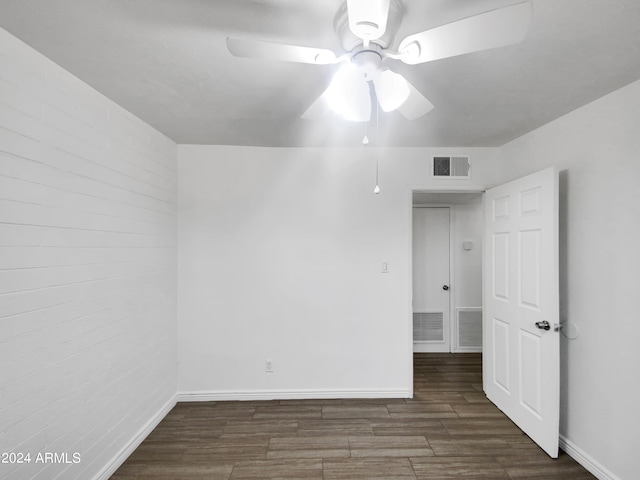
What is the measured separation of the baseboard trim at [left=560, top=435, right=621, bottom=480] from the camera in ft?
6.31

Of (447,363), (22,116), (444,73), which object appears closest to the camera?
(22,116)

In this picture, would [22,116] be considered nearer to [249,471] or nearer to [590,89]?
[249,471]

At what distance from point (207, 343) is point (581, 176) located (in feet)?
10.8

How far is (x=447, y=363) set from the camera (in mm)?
3879

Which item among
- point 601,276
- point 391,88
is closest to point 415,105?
point 391,88

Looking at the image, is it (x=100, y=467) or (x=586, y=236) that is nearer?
(x=100, y=467)

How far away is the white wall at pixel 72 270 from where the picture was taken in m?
1.40

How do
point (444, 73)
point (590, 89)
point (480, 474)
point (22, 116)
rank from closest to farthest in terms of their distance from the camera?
point (22, 116)
point (444, 73)
point (590, 89)
point (480, 474)

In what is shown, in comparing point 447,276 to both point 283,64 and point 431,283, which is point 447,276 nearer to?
point 431,283

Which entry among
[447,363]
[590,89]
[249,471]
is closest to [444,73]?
[590,89]

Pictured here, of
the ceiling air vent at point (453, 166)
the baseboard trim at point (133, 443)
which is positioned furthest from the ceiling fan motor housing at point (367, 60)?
the baseboard trim at point (133, 443)

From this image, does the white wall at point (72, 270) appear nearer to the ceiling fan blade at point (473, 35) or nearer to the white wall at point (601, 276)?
the ceiling fan blade at point (473, 35)

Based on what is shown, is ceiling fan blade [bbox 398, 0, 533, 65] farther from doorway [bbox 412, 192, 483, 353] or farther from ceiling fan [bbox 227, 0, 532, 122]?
doorway [bbox 412, 192, 483, 353]

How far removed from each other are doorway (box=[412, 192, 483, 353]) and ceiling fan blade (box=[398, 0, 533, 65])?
3350 millimetres
